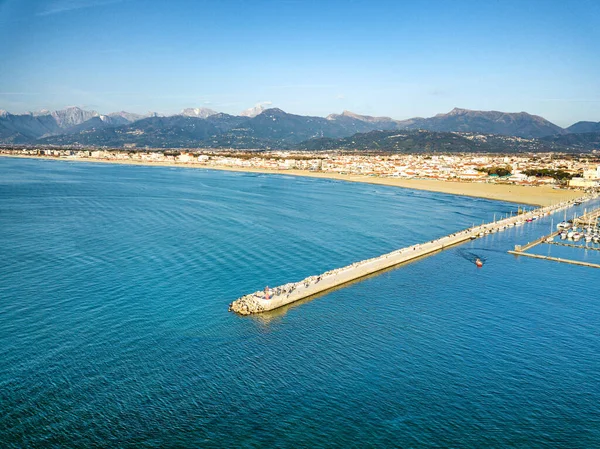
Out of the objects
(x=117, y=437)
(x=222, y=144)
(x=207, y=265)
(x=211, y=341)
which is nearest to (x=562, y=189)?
(x=207, y=265)

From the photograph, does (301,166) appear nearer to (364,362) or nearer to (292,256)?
(292,256)

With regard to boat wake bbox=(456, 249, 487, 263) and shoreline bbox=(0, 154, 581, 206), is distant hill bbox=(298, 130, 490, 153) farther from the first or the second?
boat wake bbox=(456, 249, 487, 263)

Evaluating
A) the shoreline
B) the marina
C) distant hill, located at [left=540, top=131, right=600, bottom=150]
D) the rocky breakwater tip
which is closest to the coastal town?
the shoreline

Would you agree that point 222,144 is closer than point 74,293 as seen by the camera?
No

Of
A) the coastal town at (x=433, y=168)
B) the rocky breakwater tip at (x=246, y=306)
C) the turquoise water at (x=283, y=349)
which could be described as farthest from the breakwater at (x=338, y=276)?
the coastal town at (x=433, y=168)

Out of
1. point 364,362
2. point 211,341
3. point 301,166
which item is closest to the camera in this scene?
point 364,362

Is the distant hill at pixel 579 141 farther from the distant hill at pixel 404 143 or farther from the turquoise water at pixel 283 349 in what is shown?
the turquoise water at pixel 283 349
